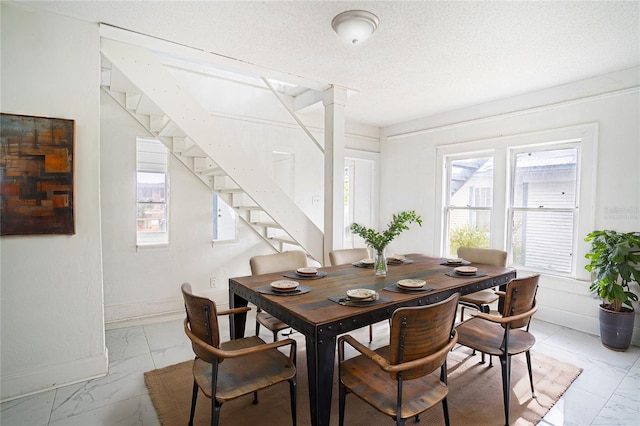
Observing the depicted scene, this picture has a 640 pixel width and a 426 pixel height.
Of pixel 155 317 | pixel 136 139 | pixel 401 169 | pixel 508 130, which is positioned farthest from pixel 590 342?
pixel 136 139

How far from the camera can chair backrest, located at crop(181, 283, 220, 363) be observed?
1.56 meters

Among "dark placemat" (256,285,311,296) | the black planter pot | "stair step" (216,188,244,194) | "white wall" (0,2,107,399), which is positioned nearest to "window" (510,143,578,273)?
the black planter pot

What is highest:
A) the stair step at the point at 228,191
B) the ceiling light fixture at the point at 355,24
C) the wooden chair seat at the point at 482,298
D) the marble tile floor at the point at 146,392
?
the ceiling light fixture at the point at 355,24

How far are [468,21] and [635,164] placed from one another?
227cm

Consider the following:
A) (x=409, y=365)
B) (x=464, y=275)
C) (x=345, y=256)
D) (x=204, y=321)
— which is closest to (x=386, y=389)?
(x=409, y=365)

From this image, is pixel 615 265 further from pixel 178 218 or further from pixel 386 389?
pixel 178 218

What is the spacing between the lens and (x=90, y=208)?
8.05ft

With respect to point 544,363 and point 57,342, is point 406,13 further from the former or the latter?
point 57,342

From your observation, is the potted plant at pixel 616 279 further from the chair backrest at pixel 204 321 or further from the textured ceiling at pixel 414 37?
the chair backrest at pixel 204 321

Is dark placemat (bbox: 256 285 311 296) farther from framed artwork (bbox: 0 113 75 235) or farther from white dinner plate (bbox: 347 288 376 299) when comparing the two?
framed artwork (bbox: 0 113 75 235)

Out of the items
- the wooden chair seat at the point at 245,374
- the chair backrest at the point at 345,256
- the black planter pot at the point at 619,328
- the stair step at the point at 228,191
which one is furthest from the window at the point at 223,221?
the black planter pot at the point at 619,328

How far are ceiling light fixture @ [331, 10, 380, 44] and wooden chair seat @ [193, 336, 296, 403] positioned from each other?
2.19m

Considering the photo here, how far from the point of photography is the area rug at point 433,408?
202cm

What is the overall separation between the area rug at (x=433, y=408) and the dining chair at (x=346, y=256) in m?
0.93
